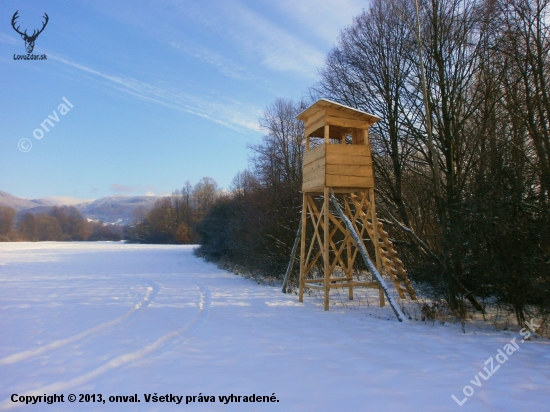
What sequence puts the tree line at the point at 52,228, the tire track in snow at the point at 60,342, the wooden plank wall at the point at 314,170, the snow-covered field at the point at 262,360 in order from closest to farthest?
the snow-covered field at the point at 262,360
the tire track in snow at the point at 60,342
the wooden plank wall at the point at 314,170
the tree line at the point at 52,228

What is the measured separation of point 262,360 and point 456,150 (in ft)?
29.5

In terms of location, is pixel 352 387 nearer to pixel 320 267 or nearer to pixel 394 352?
pixel 394 352

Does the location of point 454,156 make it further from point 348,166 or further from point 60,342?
point 60,342

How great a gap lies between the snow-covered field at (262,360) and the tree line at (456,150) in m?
1.35

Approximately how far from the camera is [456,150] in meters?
10.5

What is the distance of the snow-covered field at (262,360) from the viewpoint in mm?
3648

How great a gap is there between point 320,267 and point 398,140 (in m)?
6.52

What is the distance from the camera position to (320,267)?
15.7 meters

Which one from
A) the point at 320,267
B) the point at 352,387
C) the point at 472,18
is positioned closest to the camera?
the point at 352,387

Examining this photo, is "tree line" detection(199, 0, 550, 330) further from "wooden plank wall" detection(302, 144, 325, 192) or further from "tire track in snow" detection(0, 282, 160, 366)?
"tire track in snow" detection(0, 282, 160, 366)

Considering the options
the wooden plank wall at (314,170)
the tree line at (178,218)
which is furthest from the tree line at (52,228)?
the wooden plank wall at (314,170)

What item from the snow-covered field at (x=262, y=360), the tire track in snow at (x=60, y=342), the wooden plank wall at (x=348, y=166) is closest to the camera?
the snow-covered field at (x=262, y=360)

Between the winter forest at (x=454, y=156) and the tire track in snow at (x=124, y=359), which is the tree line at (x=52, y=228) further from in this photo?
the tire track in snow at (x=124, y=359)

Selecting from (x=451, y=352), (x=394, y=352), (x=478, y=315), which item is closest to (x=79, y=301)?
(x=394, y=352)
